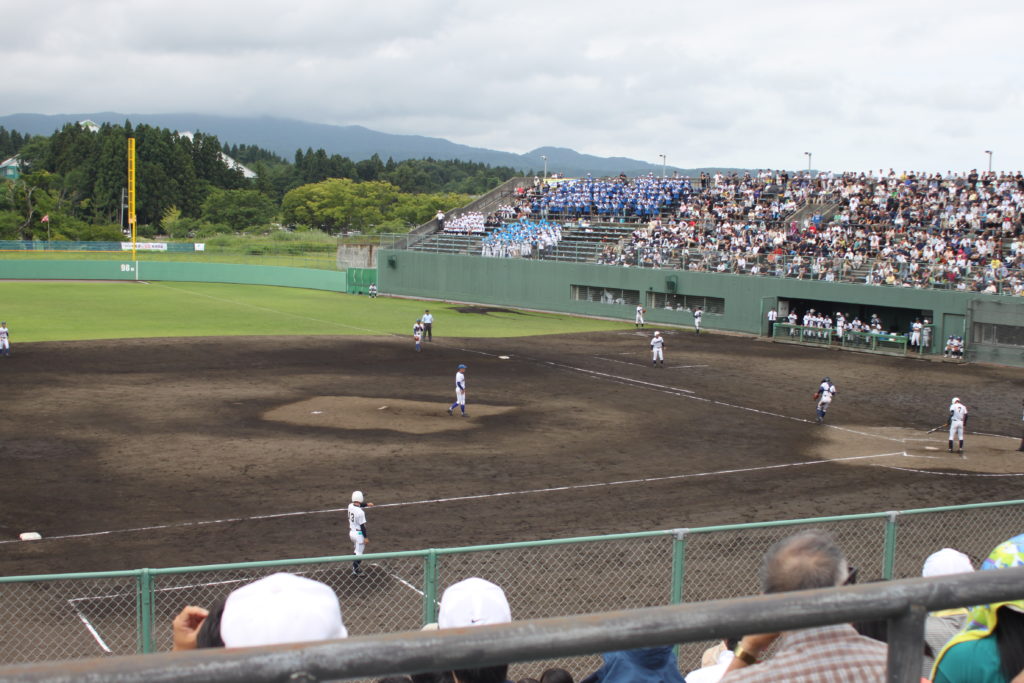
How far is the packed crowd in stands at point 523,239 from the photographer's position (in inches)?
2469

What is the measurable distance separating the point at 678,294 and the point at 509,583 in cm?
4255

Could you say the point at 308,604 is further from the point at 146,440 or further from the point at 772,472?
the point at 146,440

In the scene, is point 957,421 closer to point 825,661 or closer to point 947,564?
point 947,564

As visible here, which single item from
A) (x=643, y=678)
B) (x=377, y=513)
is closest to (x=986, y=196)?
(x=377, y=513)

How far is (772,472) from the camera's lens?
72.7 ft

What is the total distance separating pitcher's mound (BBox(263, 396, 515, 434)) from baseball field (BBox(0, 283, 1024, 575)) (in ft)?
0.44

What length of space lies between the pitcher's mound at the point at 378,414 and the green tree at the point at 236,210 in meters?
91.5

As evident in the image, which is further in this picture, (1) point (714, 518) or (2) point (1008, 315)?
(2) point (1008, 315)

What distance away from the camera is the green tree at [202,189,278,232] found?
11612 cm

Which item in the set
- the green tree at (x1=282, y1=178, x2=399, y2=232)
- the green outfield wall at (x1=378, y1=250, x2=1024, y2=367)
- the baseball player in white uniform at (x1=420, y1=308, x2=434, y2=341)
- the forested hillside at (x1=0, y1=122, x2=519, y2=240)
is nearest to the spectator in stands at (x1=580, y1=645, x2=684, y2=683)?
the baseball player in white uniform at (x1=420, y1=308, x2=434, y2=341)

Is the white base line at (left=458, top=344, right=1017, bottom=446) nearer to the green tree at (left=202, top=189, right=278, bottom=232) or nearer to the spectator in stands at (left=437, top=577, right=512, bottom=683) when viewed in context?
the spectator in stands at (left=437, top=577, right=512, bottom=683)

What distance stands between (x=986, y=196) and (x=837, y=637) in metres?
52.6

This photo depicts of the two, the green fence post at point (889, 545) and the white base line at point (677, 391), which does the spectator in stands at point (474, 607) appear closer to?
the green fence post at point (889, 545)

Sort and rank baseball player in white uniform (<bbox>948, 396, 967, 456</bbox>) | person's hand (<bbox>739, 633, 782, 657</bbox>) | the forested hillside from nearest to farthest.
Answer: person's hand (<bbox>739, 633, 782, 657</bbox>)
baseball player in white uniform (<bbox>948, 396, 967, 456</bbox>)
the forested hillside
